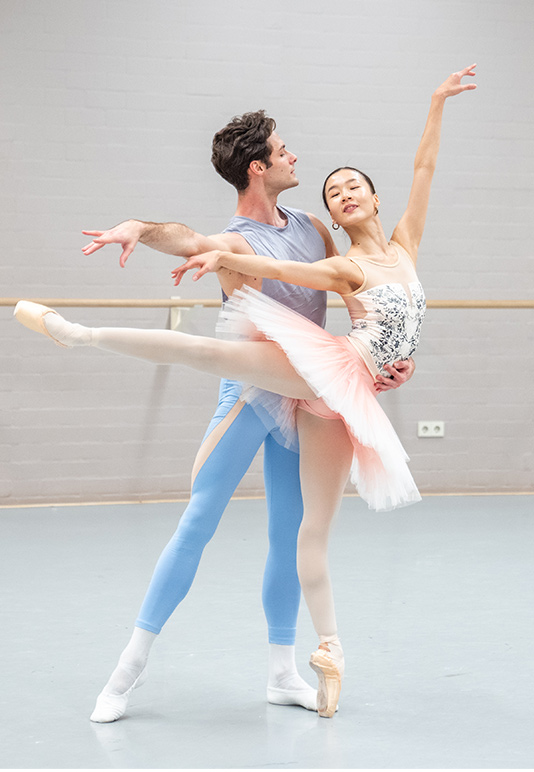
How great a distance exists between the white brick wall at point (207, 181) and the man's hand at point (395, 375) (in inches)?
104

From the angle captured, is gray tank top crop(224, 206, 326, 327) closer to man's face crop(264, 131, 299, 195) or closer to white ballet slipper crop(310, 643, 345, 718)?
man's face crop(264, 131, 299, 195)

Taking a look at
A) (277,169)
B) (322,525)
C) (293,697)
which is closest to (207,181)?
(277,169)

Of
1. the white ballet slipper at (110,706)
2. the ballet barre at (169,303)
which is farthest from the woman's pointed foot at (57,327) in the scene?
the ballet barre at (169,303)

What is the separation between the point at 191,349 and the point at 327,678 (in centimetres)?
78

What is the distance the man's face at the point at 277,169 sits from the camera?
217cm

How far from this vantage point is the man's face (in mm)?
2166

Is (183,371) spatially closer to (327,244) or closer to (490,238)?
(490,238)

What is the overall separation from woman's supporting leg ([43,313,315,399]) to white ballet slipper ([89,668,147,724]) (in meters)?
0.71

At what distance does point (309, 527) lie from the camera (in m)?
1.98

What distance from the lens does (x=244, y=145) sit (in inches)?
84.0

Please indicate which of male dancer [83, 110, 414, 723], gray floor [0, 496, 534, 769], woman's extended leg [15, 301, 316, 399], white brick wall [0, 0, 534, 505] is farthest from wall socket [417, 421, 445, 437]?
woman's extended leg [15, 301, 316, 399]

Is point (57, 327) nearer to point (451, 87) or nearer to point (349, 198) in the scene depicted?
point (349, 198)

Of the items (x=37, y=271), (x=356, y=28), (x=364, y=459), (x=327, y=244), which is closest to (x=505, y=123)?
(x=356, y=28)

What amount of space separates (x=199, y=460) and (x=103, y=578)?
51.0 inches
